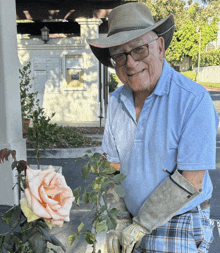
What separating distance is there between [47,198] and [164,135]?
2.28 ft

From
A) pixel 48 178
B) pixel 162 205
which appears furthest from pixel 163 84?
pixel 48 178

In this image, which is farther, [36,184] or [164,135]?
[164,135]

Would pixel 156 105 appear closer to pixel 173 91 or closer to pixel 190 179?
pixel 173 91

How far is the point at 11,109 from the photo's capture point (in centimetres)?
419

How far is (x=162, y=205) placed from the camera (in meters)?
1.42

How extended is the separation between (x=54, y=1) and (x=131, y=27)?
358 inches

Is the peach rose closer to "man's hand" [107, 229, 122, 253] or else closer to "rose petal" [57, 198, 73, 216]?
"rose petal" [57, 198, 73, 216]

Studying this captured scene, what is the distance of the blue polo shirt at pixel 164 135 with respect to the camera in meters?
1.37

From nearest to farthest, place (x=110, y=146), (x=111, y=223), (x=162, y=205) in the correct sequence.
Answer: (x=111, y=223), (x=162, y=205), (x=110, y=146)

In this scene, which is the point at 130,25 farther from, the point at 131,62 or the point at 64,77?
the point at 64,77

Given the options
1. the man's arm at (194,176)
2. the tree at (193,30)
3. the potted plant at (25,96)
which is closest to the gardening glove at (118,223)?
the man's arm at (194,176)

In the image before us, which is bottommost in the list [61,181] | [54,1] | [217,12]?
[61,181]

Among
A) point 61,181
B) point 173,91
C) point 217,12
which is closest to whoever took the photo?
point 61,181

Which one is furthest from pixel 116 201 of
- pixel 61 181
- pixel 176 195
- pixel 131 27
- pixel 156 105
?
pixel 131 27
